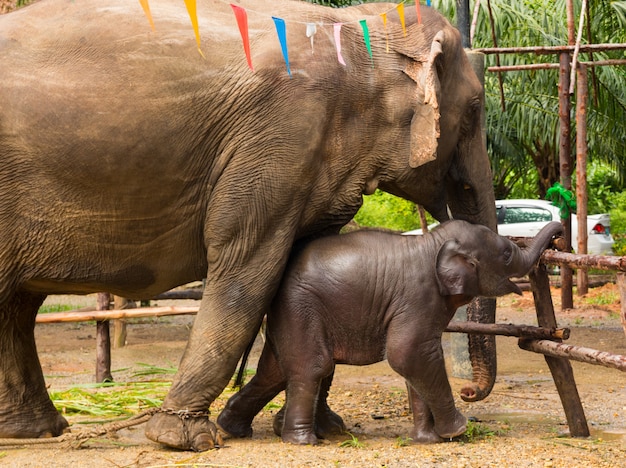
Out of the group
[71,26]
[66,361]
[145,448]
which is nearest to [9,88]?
[71,26]

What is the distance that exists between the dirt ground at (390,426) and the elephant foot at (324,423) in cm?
8

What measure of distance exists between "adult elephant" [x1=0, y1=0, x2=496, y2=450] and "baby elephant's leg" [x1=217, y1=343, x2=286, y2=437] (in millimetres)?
432

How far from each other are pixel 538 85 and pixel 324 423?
49.2 ft

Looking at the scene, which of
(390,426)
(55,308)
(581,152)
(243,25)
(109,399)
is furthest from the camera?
(55,308)

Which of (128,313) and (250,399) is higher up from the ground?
(250,399)

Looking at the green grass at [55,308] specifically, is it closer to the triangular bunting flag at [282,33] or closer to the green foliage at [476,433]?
the green foliage at [476,433]

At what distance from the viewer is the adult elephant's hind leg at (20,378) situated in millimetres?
5668

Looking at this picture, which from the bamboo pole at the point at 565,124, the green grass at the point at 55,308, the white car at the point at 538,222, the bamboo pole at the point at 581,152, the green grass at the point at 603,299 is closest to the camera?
the bamboo pole at the point at 565,124

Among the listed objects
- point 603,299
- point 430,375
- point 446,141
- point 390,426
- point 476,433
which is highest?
point 446,141

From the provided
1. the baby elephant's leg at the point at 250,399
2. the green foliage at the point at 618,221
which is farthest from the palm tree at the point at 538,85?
the baby elephant's leg at the point at 250,399

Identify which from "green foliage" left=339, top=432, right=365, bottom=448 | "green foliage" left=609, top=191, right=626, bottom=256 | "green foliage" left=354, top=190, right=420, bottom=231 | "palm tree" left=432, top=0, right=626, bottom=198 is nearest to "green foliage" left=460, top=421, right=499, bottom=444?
"green foliage" left=339, top=432, right=365, bottom=448

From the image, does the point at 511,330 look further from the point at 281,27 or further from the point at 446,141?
the point at 281,27

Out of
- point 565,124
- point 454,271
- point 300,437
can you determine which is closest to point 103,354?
point 300,437

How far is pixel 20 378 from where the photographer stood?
5.73m
